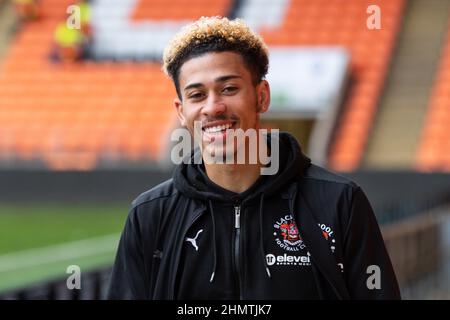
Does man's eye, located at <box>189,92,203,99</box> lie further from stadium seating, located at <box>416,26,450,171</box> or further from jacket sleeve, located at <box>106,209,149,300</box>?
stadium seating, located at <box>416,26,450,171</box>

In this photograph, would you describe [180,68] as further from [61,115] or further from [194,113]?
[61,115]

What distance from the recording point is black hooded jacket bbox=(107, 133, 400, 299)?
2057 millimetres

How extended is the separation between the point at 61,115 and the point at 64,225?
4.44 m

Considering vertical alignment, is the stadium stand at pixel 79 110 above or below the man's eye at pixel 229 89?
above

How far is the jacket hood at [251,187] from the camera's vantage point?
2143 mm

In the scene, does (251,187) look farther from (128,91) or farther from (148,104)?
(128,91)

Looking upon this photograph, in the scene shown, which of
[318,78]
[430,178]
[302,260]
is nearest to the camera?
Answer: [302,260]

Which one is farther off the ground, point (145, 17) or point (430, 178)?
point (145, 17)

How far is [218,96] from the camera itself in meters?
2.10

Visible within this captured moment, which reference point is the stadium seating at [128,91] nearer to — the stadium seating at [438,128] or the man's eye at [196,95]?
the stadium seating at [438,128]

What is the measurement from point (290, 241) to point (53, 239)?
481 inches

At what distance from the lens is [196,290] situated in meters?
2.08

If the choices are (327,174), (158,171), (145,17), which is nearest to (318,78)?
(158,171)

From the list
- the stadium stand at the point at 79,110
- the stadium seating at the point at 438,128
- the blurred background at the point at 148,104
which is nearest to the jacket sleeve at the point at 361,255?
the blurred background at the point at 148,104
